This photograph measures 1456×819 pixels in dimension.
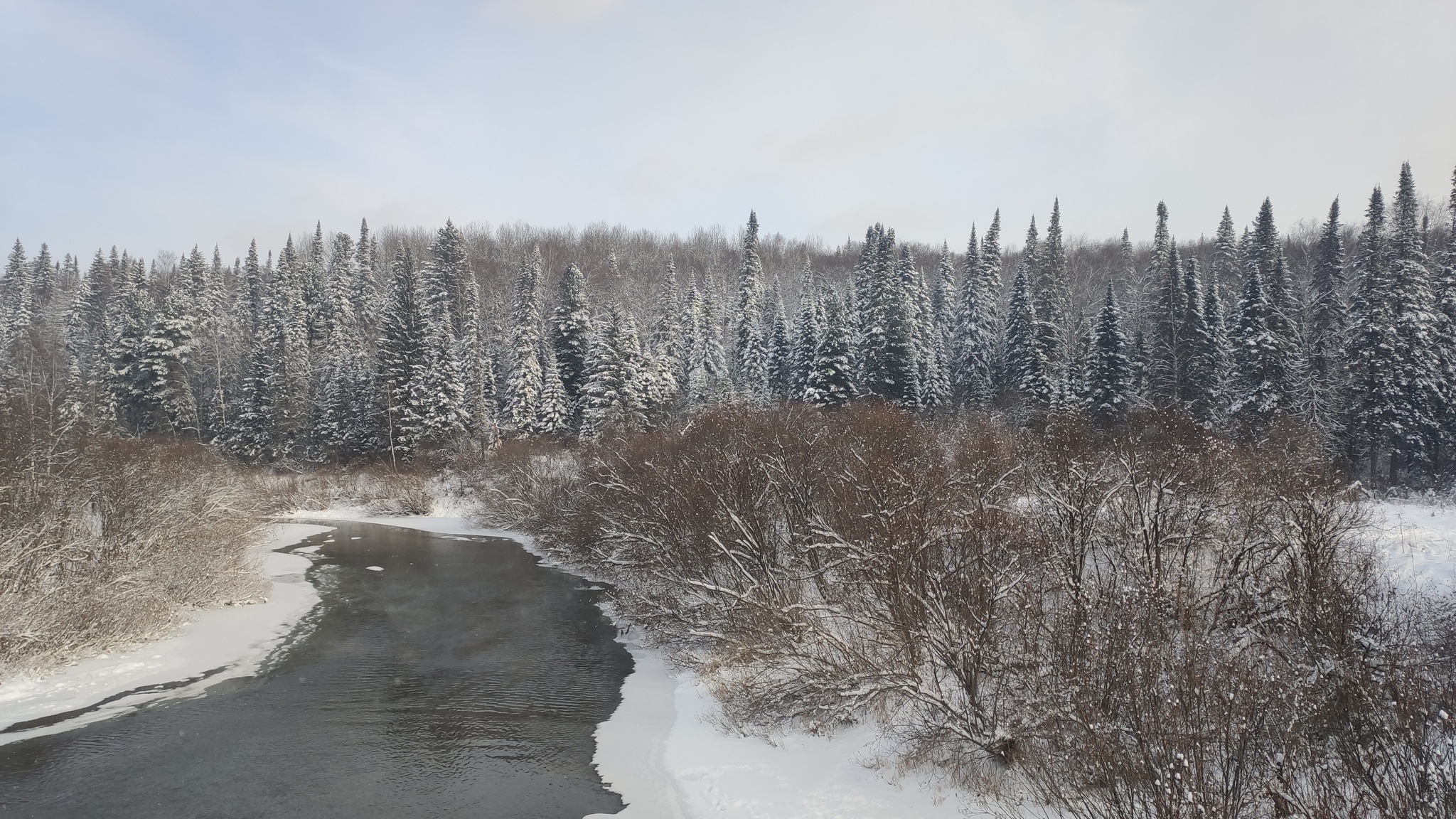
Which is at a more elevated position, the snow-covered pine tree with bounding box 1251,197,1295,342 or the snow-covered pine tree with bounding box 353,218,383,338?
the snow-covered pine tree with bounding box 353,218,383,338

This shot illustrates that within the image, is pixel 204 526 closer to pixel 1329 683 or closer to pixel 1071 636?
pixel 1071 636

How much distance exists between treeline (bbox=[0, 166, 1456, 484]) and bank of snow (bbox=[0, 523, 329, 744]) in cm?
887

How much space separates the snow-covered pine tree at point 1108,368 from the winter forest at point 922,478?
0.16 m

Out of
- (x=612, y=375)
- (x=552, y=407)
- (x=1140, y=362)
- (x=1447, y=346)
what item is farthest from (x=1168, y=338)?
(x=552, y=407)

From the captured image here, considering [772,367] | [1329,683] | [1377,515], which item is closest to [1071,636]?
[1329,683]

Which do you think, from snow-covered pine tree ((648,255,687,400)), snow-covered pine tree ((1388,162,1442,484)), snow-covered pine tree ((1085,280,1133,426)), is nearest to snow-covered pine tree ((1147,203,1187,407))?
snow-covered pine tree ((1085,280,1133,426))

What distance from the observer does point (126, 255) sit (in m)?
87.0

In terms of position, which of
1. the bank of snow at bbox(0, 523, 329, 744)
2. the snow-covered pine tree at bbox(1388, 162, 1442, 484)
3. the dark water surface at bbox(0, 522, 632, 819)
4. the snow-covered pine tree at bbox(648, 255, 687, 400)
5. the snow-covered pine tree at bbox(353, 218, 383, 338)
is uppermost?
the snow-covered pine tree at bbox(353, 218, 383, 338)

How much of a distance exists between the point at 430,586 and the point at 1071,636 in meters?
22.3

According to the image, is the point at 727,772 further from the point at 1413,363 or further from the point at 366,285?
the point at 366,285

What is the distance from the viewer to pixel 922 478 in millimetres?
14883

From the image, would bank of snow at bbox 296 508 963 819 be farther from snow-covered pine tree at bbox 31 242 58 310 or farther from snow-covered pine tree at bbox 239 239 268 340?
snow-covered pine tree at bbox 31 242 58 310

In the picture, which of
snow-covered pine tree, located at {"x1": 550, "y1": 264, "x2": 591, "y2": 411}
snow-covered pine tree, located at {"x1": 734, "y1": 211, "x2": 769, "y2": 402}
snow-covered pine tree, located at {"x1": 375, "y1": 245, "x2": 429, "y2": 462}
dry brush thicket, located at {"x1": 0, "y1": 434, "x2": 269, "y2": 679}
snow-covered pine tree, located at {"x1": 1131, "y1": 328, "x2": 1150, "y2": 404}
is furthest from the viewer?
snow-covered pine tree, located at {"x1": 734, "y1": 211, "x2": 769, "y2": 402}

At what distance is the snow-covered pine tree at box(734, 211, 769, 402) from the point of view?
5847 cm
